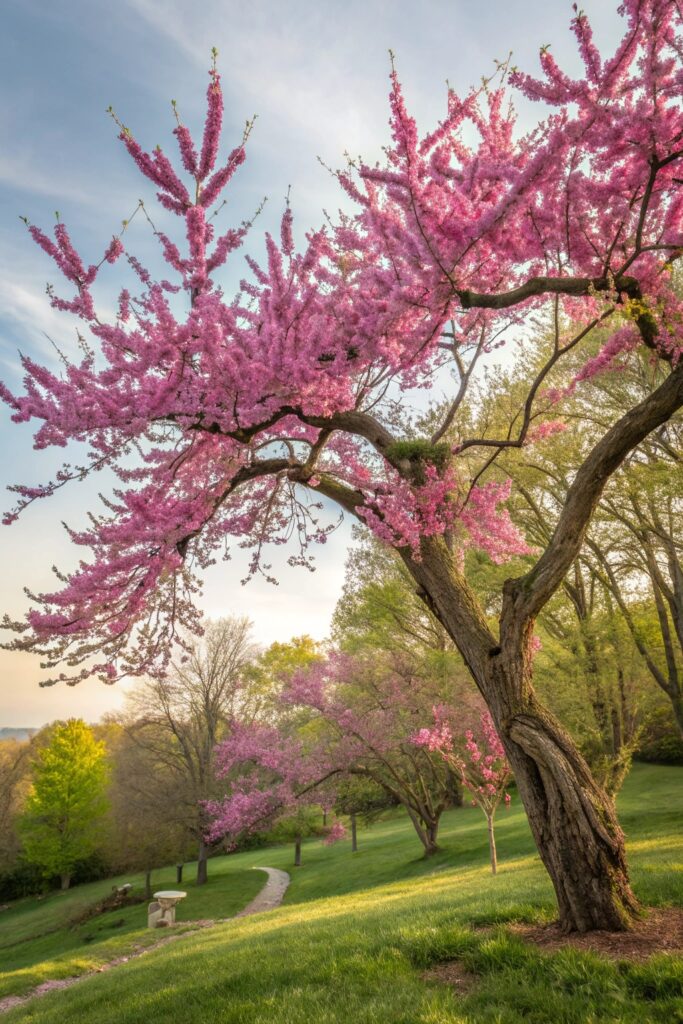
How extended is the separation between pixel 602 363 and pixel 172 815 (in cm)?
2501

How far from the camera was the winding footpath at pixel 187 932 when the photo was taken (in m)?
10.7

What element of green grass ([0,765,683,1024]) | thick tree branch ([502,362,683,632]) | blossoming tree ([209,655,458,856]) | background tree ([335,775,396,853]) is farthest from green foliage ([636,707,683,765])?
thick tree branch ([502,362,683,632])

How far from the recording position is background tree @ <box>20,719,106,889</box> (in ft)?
107

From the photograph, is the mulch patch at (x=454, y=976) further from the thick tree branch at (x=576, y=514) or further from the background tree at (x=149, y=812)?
the background tree at (x=149, y=812)

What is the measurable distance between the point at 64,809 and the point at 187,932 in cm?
2183

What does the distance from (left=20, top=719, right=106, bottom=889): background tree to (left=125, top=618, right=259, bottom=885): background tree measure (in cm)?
776

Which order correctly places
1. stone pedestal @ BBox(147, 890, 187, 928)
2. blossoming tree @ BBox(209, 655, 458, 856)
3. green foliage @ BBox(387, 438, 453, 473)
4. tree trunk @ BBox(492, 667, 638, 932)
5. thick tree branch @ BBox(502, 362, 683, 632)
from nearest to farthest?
tree trunk @ BBox(492, 667, 638, 932)
thick tree branch @ BBox(502, 362, 683, 632)
green foliage @ BBox(387, 438, 453, 473)
blossoming tree @ BBox(209, 655, 458, 856)
stone pedestal @ BBox(147, 890, 187, 928)

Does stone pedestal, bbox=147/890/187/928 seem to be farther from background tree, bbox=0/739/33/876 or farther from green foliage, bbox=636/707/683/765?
background tree, bbox=0/739/33/876

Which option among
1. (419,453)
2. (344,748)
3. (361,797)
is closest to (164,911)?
(361,797)

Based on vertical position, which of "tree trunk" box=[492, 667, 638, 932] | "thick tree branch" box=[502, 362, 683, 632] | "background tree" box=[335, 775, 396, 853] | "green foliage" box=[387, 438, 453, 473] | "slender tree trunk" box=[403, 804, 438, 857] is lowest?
"slender tree trunk" box=[403, 804, 438, 857]

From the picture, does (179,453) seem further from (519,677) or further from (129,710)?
(129,710)

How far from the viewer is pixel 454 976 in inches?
174

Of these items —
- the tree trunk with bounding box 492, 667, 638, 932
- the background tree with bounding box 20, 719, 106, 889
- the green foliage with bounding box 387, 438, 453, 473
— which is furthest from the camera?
the background tree with bounding box 20, 719, 106, 889

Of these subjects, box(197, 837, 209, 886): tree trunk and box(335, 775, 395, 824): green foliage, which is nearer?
box(335, 775, 395, 824): green foliage
